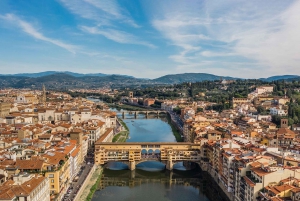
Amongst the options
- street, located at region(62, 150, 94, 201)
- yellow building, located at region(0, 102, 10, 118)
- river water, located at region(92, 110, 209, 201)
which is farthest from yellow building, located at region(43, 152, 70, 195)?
yellow building, located at region(0, 102, 10, 118)

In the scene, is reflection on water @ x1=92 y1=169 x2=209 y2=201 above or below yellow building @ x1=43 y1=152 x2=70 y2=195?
below

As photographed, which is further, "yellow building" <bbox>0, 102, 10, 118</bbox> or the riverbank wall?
"yellow building" <bbox>0, 102, 10, 118</bbox>

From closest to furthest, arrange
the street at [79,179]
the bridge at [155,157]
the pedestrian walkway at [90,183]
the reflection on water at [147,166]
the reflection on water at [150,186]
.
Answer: the street at [79,179], the pedestrian walkway at [90,183], the reflection on water at [150,186], the bridge at [155,157], the reflection on water at [147,166]

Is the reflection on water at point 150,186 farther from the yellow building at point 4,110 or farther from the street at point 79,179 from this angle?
the yellow building at point 4,110

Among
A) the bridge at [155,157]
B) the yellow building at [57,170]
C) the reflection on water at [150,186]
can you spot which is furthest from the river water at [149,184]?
the yellow building at [57,170]

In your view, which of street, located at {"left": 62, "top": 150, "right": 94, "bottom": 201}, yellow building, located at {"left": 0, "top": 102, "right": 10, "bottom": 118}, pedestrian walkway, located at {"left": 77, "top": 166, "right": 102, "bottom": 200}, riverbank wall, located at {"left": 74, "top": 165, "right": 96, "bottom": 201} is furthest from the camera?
yellow building, located at {"left": 0, "top": 102, "right": 10, "bottom": 118}

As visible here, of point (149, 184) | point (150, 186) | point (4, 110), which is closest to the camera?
point (150, 186)

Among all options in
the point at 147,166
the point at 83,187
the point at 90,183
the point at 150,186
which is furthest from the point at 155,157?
the point at 83,187

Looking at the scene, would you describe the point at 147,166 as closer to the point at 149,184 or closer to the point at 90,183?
the point at 149,184

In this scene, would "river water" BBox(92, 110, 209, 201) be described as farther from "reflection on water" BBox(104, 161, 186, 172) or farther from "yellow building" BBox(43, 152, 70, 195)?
"yellow building" BBox(43, 152, 70, 195)
